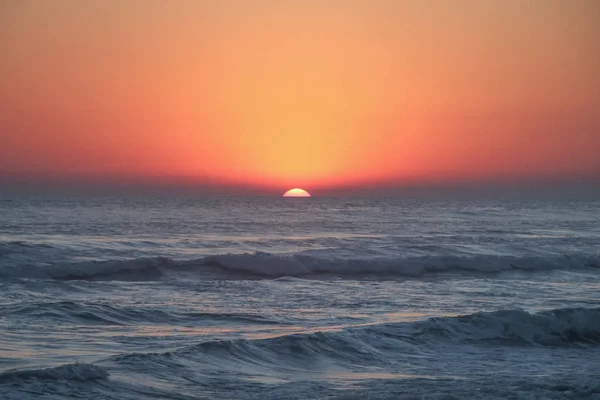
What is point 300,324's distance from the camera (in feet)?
46.0

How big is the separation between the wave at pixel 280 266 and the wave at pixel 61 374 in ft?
46.7

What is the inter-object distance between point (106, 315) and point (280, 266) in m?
12.8

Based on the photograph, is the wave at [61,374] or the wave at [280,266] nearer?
the wave at [61,374]

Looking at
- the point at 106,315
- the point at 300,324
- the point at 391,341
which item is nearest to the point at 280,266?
the point at 300,324

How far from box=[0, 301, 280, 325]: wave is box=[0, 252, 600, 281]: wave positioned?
26.8 feet

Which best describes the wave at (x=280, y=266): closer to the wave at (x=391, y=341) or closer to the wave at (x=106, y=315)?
→ the wave at (x=106, y=315)

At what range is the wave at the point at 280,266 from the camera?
24234mm

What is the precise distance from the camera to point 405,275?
84.1 ft

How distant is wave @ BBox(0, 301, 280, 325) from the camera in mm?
13695

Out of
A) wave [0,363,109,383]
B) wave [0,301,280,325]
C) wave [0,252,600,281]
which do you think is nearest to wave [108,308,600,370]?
wave [0,363,109,383]

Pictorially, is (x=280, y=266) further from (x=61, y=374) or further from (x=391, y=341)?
(x=61, y=374)

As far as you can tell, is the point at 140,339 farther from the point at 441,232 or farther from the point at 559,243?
the point at 441,232

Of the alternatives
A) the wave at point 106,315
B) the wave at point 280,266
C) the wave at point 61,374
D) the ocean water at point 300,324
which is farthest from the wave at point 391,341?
the wave at point 280,266

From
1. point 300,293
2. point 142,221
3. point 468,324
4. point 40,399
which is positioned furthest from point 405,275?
point 142,221
